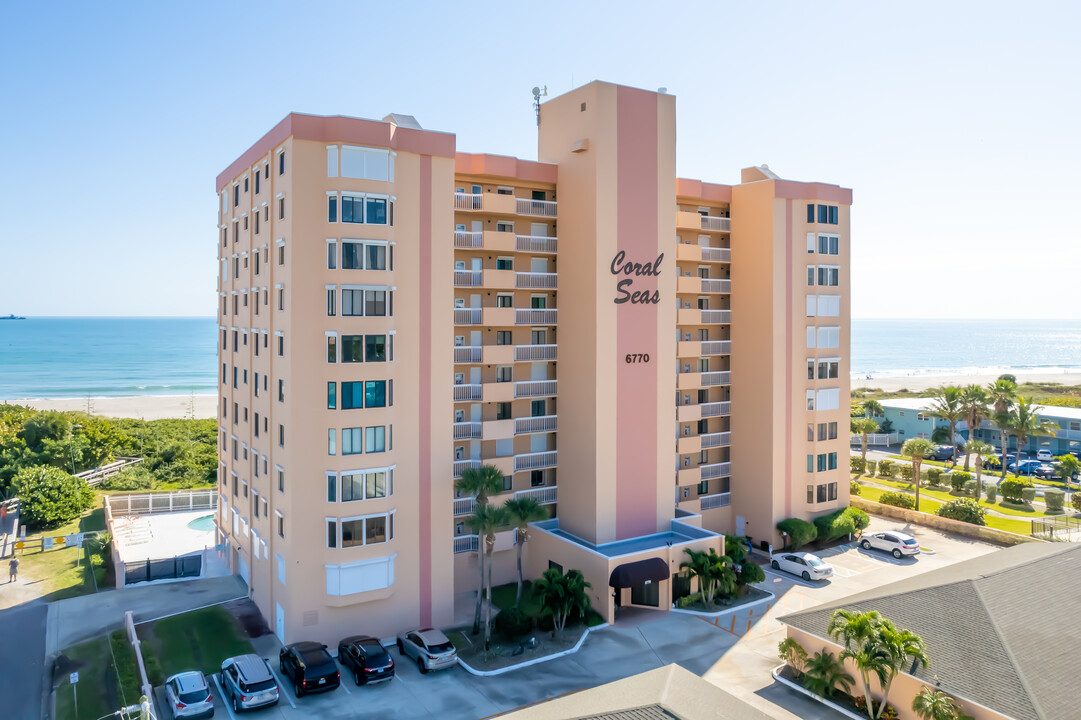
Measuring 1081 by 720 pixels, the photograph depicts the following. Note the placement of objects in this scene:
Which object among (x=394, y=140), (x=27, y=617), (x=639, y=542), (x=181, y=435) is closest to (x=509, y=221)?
(x=394, y=140)

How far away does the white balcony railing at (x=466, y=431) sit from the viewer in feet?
125

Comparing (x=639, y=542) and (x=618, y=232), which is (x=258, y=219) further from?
(x=639, y=542)

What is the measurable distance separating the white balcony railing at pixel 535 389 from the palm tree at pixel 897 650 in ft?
69.2

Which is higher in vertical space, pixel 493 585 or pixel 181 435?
pixel 181 435

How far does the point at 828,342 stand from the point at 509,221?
23.0m

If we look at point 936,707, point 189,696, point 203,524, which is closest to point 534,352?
point 189,696

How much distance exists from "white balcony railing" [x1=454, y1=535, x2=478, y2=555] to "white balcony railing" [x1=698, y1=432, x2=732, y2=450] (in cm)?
1702

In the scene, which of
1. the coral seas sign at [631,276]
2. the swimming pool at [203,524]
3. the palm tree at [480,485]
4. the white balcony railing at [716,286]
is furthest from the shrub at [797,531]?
the swimming pool at [203,524]

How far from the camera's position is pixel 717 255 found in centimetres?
4681

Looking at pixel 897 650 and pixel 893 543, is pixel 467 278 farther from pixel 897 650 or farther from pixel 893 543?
pixel 893 543

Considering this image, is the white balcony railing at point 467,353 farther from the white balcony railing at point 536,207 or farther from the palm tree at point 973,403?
the palm tree at point 973,403

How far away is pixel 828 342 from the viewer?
46906mm

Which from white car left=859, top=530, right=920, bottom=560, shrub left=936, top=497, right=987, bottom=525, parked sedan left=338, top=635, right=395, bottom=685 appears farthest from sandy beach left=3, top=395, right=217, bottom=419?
shrub left=936, top=497, right=987, bottom=525

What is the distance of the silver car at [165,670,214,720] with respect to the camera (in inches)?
970
